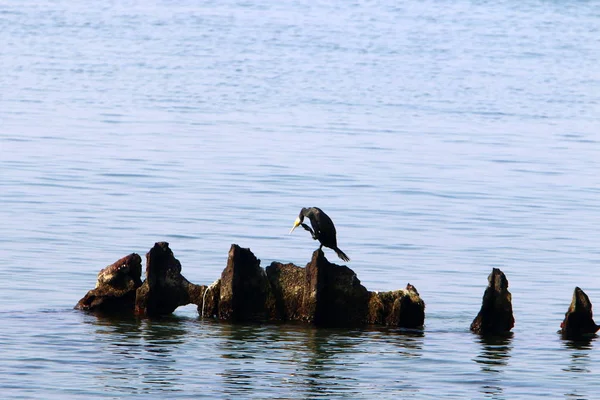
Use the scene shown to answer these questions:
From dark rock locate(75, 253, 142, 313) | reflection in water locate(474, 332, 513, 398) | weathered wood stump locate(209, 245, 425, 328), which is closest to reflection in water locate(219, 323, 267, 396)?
weathered wood stump locate(209, 245, 425, 328)

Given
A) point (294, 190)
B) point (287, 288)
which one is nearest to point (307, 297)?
point (287, 288)

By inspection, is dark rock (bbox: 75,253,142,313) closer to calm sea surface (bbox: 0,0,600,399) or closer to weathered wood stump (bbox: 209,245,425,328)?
calm sea surface (bbox: 0,0,600,399)

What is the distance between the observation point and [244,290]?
70.0 feet

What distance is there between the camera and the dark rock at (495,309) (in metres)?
20.6

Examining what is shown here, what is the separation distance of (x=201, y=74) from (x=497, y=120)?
14.7 meters

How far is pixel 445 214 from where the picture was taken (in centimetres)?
3372

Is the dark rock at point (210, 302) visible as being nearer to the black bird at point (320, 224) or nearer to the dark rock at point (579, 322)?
the black bird at point (320, 224)

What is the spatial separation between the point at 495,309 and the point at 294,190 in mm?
15481

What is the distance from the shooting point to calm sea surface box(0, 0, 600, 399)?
1933cm

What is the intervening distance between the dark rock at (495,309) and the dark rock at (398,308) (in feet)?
2.81

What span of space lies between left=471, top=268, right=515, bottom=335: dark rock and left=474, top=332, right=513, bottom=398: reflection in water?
0.65ft

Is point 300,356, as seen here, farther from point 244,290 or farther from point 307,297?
point 244,290

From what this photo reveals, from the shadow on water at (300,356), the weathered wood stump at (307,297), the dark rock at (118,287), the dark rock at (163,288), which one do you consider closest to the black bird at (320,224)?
the weathered wood stump at (307,297)

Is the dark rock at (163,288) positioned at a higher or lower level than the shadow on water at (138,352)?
higher
